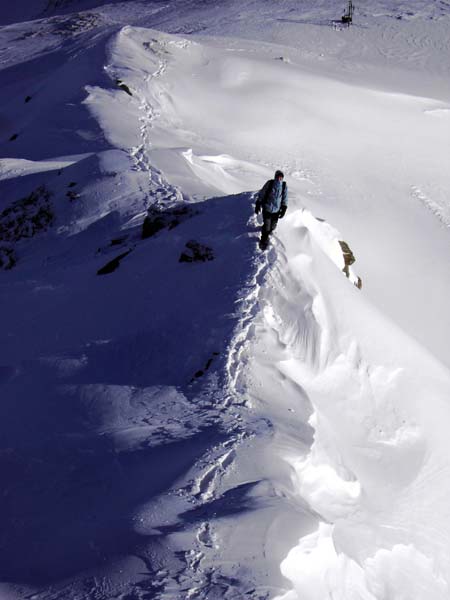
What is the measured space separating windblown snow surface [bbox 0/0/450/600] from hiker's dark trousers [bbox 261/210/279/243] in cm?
28

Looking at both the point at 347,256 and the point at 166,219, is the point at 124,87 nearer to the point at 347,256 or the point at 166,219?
the point at 166,219

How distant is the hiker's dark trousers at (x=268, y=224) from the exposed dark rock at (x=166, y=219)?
225cm

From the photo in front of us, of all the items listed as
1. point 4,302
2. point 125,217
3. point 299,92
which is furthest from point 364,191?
point 4,302

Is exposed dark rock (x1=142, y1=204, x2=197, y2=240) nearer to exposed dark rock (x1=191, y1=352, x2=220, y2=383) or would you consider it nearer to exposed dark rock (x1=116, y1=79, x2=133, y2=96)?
exposed dark rock (x1=191, y1=352, x2=220, y2=383)

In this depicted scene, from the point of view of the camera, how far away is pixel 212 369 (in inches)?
322

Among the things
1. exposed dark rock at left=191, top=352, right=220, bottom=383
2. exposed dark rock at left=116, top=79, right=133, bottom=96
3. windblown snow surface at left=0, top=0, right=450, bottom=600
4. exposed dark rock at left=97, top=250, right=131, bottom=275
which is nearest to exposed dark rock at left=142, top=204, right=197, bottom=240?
windblown snow surface at left=0, top=0, right=450, bottom=600

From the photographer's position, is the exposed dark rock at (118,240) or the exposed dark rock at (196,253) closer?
the exposed dark rock at (196,253)

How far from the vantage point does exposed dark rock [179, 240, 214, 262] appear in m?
10.1

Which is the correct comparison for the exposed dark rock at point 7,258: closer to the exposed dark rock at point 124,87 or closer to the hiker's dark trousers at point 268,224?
the hiker's dark trousers at point 268,224

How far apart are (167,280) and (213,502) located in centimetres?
446

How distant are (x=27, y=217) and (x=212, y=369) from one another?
294 inches

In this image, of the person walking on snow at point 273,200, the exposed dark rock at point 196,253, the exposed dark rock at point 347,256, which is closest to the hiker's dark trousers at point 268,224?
the person walking on snow at point 273,200

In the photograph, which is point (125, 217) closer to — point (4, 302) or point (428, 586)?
point (4, 302)

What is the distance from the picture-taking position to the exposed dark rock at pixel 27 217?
1349 cm
